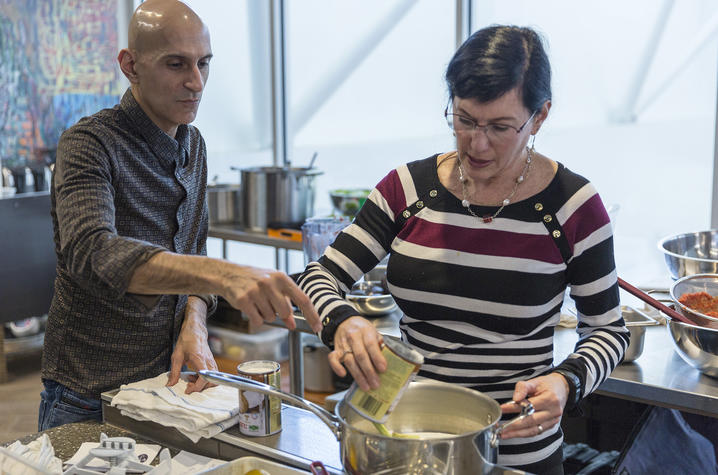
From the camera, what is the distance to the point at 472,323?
4.76 feet

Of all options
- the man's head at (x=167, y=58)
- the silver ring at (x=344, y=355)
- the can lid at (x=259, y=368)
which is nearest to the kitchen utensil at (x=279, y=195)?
the man's head at (x=167, y=58)

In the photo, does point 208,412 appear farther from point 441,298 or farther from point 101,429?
point 441,298

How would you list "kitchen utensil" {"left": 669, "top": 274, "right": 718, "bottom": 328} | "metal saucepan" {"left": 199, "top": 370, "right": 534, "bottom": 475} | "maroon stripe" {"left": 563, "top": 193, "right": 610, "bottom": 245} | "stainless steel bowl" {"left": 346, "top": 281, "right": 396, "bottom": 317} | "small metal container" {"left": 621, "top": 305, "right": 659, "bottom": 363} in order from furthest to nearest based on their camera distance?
"stainless steel bowl" {"left": 346, "top": 281, "right": 396, "bottom": 317}
"kitchen utensil" {"left": 669, "top": 274, "right": 718, "bottom": 328}
"small metal container" {"left": 621, "top": 305, "right": 659, "bottom": 363}
"maroon stripe" {"left": 563, "top": 193, "right": 610, "bottom": 245}
"metal saucepan" {"left": 199, "top": 370, "right": 534, "bottom": 475}

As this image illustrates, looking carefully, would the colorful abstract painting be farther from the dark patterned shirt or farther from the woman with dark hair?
the woman with dark hair

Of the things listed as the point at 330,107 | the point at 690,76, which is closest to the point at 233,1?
the point at 330,107

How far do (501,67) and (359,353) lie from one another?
556 millimetres

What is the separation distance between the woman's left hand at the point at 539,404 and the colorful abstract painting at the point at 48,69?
3.86m

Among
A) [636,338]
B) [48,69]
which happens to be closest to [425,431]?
[636,338]

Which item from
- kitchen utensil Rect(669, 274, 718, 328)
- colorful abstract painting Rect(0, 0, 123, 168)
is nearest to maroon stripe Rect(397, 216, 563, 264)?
kitchen utensil Rect(669, 274, 718, 328)

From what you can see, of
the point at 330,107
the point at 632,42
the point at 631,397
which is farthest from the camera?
the point at 330,107

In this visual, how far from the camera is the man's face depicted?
1.54m

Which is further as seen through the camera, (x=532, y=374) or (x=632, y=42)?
(x=632, y=42)

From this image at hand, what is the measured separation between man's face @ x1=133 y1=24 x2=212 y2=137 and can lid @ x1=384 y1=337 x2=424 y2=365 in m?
0.74

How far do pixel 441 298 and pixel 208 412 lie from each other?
47 cm
